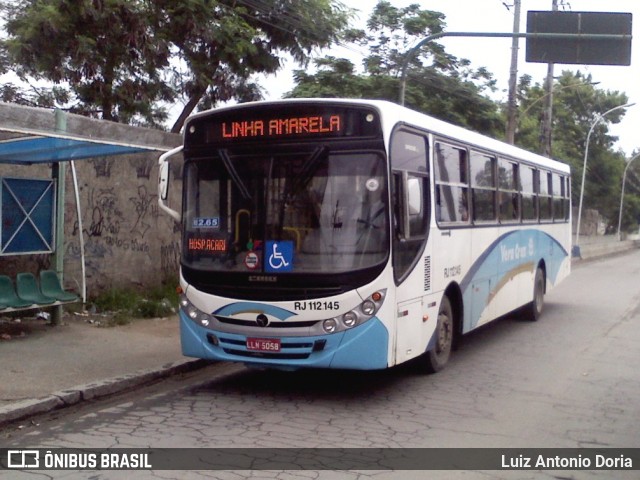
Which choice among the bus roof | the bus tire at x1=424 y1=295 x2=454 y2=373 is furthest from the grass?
the bus tire at x1=424 y1=295 x2=454 y2=373

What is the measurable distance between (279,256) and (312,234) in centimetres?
40

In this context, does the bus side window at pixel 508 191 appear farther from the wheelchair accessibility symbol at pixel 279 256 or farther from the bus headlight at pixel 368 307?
the wheelchair accessibility symbol at pixel 279 256

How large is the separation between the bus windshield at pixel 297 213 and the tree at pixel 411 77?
16125 mm

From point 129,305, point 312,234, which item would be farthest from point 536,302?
point 312,234

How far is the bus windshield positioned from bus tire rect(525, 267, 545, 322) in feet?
24.6

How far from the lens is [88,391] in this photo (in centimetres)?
791

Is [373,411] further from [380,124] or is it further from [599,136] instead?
[599,136]

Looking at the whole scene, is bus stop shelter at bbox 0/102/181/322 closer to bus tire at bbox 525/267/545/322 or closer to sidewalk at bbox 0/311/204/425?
sidewalk at bbox 0/311/204/425

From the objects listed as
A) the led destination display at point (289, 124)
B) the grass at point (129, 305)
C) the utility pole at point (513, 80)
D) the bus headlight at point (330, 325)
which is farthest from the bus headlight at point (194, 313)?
the utility pole at point (513, 80)

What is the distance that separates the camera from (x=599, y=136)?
5131 centimetres

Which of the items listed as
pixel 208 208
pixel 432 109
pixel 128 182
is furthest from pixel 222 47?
pixel 208 208

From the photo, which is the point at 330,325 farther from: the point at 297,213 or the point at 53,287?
the point at 53,287

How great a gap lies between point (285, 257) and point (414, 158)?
187 centimetres

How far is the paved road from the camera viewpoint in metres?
6.53
